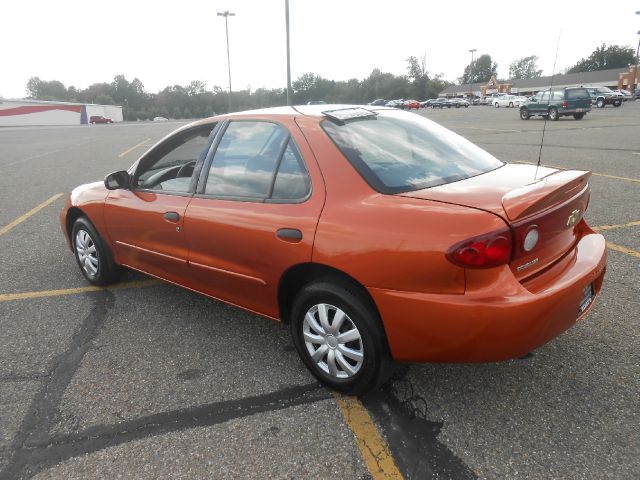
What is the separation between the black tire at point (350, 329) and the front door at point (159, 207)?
1.13 metres

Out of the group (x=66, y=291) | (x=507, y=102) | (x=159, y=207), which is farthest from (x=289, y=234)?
(x=507, y=102)

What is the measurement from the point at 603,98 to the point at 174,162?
→ 142 feet

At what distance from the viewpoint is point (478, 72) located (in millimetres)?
132875

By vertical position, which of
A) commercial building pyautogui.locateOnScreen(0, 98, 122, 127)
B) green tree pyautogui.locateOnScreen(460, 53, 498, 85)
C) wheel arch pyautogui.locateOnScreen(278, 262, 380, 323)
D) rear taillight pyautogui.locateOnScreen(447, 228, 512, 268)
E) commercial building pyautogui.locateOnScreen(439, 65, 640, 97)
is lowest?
commercial building pyautogui.locateOnScreen(0, 98, 122, 127)

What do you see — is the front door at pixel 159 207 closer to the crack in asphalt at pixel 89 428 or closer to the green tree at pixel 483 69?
the crack in asphalt at pixel 89 428

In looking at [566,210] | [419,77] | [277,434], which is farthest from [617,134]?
[419,77]

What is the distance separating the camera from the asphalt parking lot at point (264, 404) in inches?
86.7

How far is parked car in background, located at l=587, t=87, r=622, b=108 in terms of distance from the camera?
38844mm

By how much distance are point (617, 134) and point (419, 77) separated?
342ft

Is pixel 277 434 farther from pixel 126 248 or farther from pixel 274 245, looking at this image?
pixel 126 248

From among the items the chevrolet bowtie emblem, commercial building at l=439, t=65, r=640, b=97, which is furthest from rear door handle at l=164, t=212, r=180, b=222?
commercial building at l=439, t=65, r=640, b=97

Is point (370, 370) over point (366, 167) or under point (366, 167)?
under

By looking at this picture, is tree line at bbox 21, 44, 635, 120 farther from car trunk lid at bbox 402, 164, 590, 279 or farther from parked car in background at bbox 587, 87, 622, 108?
car trunk lid at bbox 402, 164, 590, 279

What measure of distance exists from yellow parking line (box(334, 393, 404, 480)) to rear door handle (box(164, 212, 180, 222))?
5.20 ft
